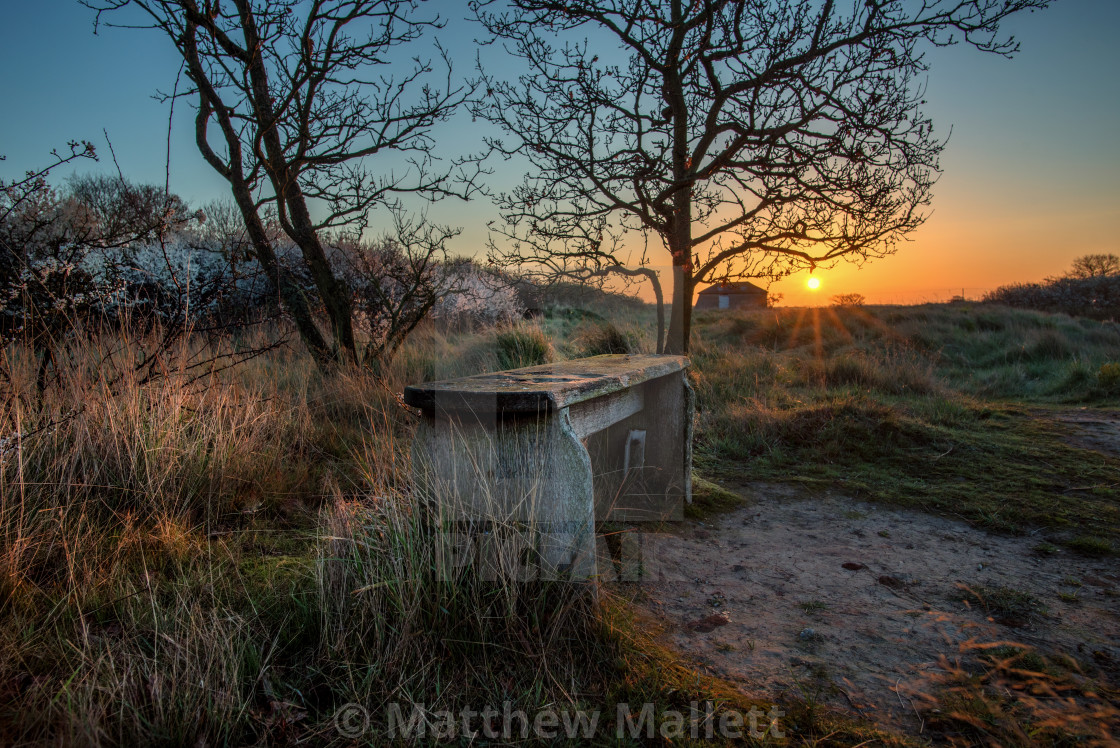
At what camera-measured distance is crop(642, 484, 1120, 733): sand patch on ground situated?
1.90 meters

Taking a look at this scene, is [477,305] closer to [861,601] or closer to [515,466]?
[515,466]

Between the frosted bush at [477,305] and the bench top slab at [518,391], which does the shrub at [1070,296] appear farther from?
the bench top slab at [518,391]

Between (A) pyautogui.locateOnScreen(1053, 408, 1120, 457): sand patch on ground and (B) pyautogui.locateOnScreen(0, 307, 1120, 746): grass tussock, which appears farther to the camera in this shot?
(A) pyautogui.locateOnScreen(1053, 408, 1120, 457): sand patch on ground

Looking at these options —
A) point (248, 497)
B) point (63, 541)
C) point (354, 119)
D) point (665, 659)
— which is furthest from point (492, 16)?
point (665, 659)

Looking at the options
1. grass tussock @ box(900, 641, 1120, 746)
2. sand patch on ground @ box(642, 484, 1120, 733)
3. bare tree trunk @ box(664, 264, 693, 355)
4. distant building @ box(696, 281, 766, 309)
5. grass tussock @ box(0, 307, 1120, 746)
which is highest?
distant building @ box(696, 281, 766, 309)

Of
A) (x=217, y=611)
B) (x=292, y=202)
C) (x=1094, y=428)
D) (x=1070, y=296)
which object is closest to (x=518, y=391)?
(x=217, y=611)

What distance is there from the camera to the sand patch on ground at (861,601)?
1.90m

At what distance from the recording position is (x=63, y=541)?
2.14 meters

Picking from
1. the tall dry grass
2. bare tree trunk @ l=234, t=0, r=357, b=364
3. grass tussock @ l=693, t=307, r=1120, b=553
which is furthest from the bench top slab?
bare tree trunk @ l=234, t=0, r=357, b=364

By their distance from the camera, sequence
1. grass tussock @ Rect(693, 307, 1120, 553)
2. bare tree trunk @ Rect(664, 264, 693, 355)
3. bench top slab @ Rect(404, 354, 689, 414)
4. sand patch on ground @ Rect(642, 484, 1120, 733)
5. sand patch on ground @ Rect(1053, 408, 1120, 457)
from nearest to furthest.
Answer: sand patch on ground @ Rect(642, 484, 1120, 733)
bench top slab @ Rect(404, 354, 689, 414)
grass tussock @ Rect(693, 307, 1120, 553)
sand patch on ground @ Rect(1053, 408, 1120, 457)
bare tree trunk @ Rect(664, 264, 693, 355)

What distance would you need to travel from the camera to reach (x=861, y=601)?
7.97 ft

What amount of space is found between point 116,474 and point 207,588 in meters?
1.09

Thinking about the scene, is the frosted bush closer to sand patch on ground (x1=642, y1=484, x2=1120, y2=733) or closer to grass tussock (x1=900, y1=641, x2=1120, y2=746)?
sand patch on ground (x1=642, y1=484, x2=1120, y2=733)

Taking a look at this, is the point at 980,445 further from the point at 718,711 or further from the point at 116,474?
the point at 116,474
